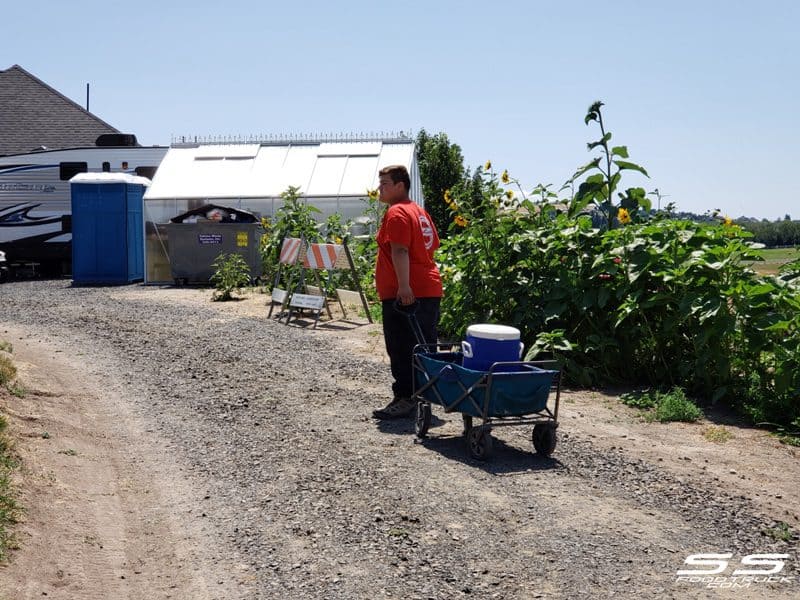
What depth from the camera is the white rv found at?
2497 cm

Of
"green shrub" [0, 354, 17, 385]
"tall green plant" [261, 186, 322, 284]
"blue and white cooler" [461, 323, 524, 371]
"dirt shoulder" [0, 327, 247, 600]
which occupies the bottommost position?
"dirt shoulder" [0, 327, 247, 600]

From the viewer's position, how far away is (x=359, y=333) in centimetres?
1270

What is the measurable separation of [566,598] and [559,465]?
2.21 metres

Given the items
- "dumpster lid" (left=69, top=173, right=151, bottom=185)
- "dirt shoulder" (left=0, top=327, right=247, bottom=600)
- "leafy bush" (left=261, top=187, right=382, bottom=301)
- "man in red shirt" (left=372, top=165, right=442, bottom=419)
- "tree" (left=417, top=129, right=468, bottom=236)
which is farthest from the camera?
"tree" (left=417, top=129, right=468, bottom=236)

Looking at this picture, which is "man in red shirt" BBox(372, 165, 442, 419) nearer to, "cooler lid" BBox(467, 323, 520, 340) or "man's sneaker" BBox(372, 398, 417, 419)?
"man's sneaker" BBox(372, 398, 417, 419)

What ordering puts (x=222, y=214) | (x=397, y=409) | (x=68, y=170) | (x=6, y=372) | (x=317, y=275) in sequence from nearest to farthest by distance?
(x=397, y=409)
(x=6, y=372)
(x=317, y=275)
(x=222, y=214)
(x=68, y=170)

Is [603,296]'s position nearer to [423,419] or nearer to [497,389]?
[423,419]

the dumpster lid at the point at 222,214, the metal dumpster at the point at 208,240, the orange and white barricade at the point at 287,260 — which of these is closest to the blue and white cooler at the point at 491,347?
the orange and white barricade at the point at 287,260

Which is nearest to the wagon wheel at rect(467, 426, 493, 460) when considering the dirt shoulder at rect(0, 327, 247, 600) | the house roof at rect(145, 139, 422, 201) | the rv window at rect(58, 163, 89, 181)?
the dirt shoulder at rect(0, 327, 247, 600)

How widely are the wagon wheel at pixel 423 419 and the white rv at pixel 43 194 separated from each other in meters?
19.7

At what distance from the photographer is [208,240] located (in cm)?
2053

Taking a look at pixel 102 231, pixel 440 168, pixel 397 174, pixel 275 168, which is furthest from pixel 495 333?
pixel 440 168

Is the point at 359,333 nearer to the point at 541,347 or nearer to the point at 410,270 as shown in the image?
the point at 541,347

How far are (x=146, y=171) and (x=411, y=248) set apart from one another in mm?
19049
